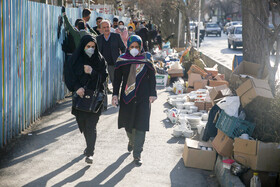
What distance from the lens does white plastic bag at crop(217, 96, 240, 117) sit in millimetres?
6109

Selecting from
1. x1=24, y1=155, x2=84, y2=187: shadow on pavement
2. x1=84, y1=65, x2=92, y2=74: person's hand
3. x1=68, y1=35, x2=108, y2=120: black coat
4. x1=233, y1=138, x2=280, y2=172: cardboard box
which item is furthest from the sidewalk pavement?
x1=84, y1=65, x2=92, y2=74: person's hand

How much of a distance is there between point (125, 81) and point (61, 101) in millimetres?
4735

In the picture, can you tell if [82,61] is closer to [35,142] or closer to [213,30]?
[35,142]

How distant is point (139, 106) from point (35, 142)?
1.97 metres

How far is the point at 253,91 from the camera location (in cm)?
591

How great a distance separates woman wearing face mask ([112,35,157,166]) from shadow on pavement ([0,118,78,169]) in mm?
1476

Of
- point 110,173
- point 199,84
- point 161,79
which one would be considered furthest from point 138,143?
point 161,79

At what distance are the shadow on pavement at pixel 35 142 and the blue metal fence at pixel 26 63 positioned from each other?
217 millimetres

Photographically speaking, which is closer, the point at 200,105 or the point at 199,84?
the point at 200,105

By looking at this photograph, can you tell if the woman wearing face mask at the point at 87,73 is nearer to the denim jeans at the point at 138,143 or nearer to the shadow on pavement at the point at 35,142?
the denim jeans at the point at 138,143

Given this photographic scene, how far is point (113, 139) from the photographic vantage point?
7.43 m

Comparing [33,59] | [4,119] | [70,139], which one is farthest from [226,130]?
[33,59]

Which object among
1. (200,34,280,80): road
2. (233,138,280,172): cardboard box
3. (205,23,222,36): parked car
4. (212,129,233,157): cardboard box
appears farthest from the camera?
(205,23,222,36): parked car

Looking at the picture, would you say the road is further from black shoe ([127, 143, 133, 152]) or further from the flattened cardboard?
black shoe ([127, 143, 133, 152])
